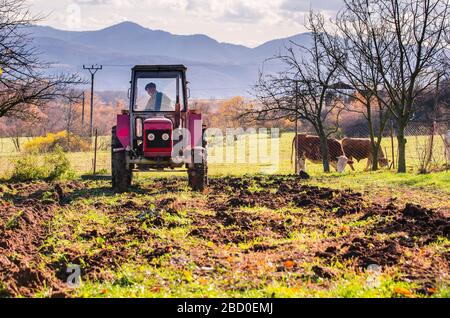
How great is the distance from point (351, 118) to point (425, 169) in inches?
1397

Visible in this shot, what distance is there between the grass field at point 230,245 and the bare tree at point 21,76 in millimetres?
5380

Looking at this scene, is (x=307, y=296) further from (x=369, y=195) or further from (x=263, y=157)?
(x=263, y=157)

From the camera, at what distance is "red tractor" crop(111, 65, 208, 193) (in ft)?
51.1

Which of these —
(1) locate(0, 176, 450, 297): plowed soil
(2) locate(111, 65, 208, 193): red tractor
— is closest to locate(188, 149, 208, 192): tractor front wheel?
(2) locate(111, 65, 208, 193): red tractor

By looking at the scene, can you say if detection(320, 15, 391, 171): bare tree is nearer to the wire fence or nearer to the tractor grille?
the wire fence

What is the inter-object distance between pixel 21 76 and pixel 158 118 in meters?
5.94

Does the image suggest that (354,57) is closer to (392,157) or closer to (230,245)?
→ (392,157)

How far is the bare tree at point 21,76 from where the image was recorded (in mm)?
18469

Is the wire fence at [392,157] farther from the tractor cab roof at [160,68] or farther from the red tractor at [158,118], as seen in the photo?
the tractor cab roof at [160,68]

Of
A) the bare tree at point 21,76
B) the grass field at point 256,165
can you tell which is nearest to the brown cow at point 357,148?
the grass field at point 256,165

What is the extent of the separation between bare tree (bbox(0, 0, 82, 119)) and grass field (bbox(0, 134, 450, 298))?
17.7 feet

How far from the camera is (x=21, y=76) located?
19188 mm

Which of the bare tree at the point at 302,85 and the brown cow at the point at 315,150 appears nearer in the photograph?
the bare tree at the point at 302,85

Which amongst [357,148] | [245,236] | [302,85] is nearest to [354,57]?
[302,85]
